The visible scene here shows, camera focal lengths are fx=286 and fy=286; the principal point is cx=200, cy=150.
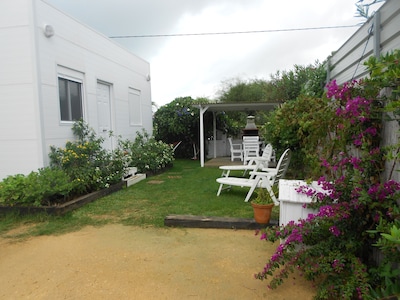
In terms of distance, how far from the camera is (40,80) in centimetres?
541

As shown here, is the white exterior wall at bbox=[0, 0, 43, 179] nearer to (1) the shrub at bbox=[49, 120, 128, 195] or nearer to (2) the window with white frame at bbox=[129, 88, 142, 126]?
(1) the shrub at bbox=[49, 120, 128, 195]

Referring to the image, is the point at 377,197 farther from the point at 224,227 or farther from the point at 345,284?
the point at 224,227

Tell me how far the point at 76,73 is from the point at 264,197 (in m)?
5.33

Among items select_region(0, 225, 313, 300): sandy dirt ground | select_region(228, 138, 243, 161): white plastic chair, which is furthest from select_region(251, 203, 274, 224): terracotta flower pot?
select_region(228, 138, 243, 161): white plastic chair

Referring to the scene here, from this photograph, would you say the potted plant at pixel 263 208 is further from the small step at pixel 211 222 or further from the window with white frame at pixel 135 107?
the window with white frame at pixel 135 107

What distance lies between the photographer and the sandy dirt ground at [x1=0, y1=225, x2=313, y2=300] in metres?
2.34

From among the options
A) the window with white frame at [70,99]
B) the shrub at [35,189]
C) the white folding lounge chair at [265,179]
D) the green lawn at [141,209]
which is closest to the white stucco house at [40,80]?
the window with white frame at [70,99]

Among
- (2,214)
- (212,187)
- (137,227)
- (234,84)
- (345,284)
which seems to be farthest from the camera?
(234,84)

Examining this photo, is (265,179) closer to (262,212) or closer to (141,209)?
(262,212)

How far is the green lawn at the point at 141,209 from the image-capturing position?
410cm

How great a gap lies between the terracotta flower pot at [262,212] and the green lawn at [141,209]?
0.50 meters

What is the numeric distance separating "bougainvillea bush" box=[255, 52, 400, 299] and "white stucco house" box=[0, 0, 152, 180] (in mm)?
4944

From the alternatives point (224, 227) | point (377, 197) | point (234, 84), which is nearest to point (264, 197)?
point (224, 227)

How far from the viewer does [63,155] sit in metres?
5.74
